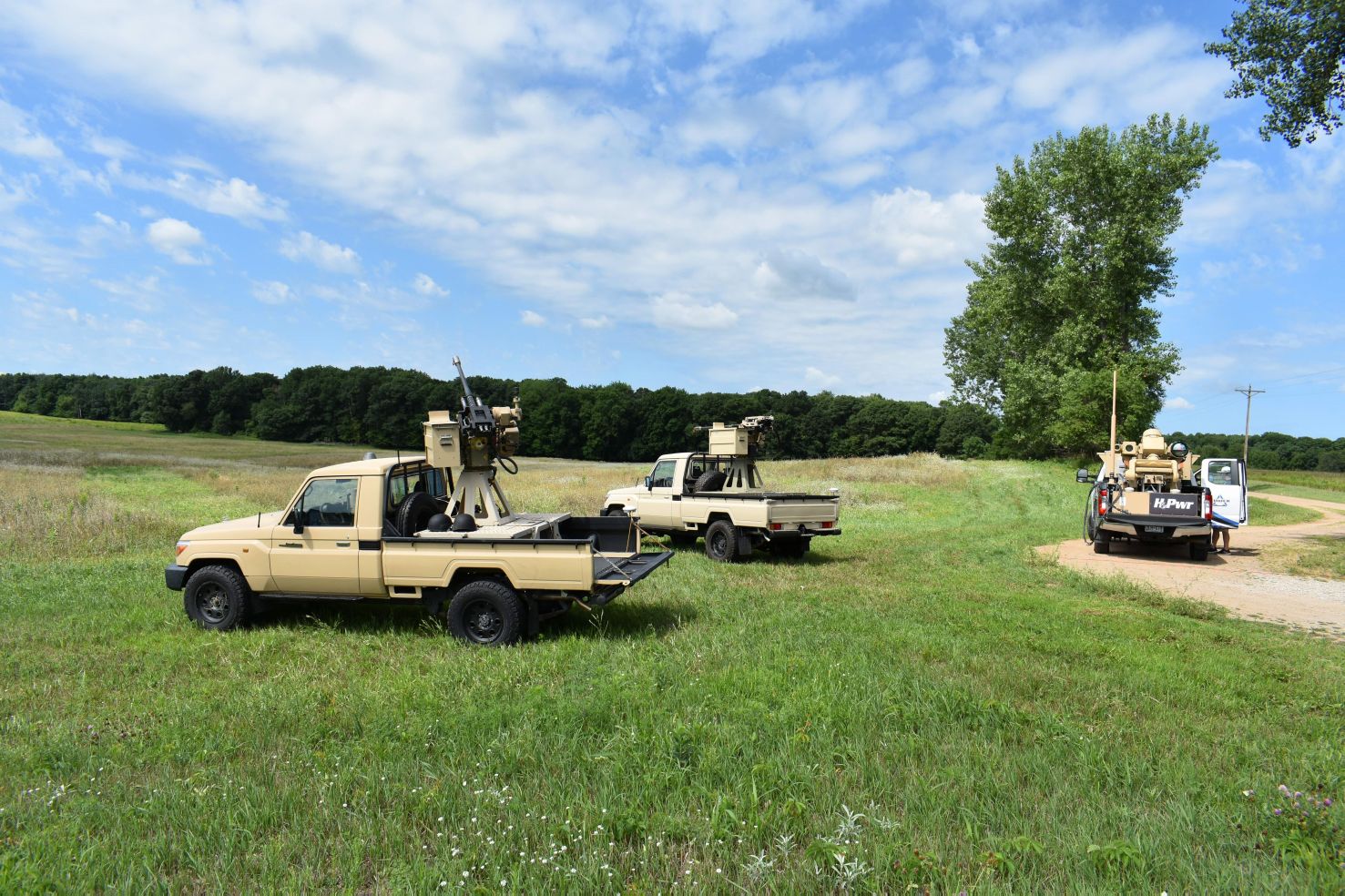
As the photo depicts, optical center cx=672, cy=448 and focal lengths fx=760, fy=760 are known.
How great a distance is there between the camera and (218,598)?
844cm

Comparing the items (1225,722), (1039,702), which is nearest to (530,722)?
(1039,702)

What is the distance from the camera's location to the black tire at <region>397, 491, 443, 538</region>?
323 inches

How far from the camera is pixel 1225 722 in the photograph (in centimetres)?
517

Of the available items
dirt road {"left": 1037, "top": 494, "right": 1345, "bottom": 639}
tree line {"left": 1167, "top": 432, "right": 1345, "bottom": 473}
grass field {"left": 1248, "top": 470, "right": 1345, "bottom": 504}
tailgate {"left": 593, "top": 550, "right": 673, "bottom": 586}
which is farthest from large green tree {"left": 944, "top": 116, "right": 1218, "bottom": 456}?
tree line {"left": 1167, "top": 432, "right": 1345, "bottom": 473}

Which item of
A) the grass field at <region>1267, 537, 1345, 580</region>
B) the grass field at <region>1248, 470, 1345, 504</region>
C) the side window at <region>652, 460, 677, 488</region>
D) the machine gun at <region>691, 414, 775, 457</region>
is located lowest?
the grass field at <region>1267, 537, 1345, 580</region>

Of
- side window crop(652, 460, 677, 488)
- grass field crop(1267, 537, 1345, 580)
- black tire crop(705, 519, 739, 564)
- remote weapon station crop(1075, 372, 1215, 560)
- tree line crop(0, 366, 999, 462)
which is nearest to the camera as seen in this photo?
grass field crop(1267, 537, 1345, 580)

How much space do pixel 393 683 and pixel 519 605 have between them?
1.62 meters

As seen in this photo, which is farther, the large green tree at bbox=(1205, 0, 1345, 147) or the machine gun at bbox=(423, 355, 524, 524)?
the large green tree at bbox=(1205, 0, 1345, 147)

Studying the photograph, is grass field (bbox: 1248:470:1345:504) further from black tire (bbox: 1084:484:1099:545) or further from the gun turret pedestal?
the gun turret pedestal

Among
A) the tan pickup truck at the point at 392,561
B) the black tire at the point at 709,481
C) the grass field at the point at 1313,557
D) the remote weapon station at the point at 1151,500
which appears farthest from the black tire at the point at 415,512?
the grass field at the point at 1313,557

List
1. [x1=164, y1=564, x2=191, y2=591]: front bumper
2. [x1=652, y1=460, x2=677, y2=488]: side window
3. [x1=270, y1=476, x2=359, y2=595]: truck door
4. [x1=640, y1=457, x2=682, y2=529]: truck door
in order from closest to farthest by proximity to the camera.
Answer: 1. [x1=270, y1=476, x2=359, y2=595]: truck door
2. [x1=164, y1=564, x2=191, y2=591]: front bumper
3. [x1=640, y1=457, x2=682, y2=529]: truck door
4. [x1=652, y1=460, x2=677, y2=488]: side window

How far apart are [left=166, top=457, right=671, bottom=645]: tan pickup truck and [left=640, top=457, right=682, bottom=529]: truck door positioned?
225 inches

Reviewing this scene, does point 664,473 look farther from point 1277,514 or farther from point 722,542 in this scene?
point 1277,514

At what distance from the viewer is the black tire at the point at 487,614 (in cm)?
743
